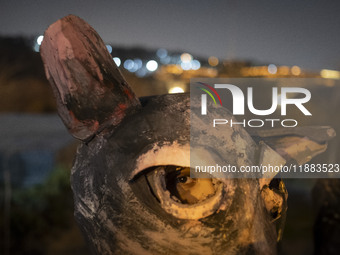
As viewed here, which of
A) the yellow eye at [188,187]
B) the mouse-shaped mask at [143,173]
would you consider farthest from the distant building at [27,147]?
the yellow eye at [188,187]

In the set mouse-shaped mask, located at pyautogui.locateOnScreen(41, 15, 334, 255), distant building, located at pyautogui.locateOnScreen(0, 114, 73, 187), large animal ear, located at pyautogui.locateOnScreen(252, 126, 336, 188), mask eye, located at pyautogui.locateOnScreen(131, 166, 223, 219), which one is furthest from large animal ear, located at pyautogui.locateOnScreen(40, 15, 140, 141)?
distant building, located at pyautogui.locateOnScreen(0, 114, 73, 187)

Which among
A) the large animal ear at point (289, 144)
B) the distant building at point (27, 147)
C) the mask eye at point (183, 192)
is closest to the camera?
the mask eye at point (183, 192)

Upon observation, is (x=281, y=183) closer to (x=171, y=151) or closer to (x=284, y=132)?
(x=284, y=132)

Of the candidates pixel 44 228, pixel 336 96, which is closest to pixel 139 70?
pixel 44 228

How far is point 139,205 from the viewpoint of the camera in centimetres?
110

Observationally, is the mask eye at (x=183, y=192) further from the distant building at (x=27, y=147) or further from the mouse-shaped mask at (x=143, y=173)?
the distant building at (x=27, y=147)

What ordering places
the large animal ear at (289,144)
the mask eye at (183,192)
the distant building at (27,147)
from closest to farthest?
the mask eye at (183,192) → the large animal ear at (289,144) → the distant building at (27,147)

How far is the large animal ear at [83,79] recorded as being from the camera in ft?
3.61

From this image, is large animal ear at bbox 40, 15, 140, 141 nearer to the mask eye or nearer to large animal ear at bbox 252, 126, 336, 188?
the mask eye

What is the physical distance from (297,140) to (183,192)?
413 millimetres

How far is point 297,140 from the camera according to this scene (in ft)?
4.11

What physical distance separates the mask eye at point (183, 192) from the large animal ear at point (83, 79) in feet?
0.74

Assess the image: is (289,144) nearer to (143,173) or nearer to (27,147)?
(143,173)

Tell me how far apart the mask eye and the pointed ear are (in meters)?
0.25
